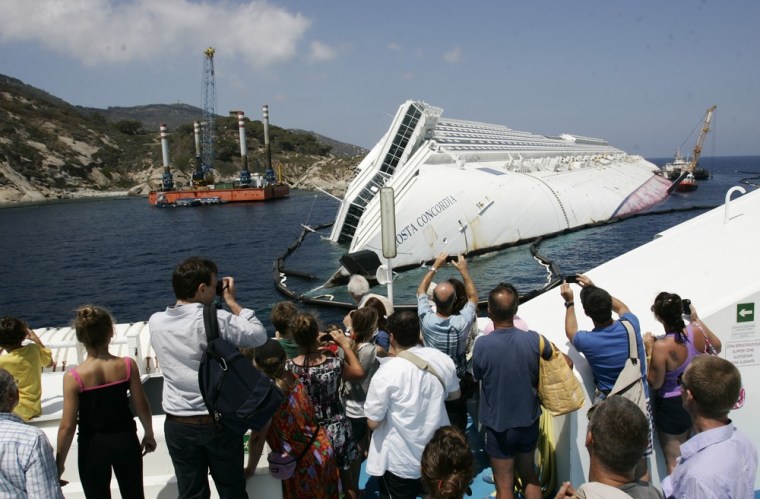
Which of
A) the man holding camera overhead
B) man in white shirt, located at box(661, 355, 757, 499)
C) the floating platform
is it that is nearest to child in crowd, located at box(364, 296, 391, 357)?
the man holding camera overhead

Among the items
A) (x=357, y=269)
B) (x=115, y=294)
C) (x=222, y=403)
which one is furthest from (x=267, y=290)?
(x=222, y=403)

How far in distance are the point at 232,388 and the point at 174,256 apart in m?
43.8

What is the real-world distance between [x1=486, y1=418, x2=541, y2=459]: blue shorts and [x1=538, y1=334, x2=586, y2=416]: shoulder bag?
24cm

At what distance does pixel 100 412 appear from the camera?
3805 mm

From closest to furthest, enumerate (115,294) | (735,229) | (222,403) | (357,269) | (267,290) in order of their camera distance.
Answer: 1. (222,403)
2. (735,229)
3. (357,269)
4. (267,290)
5. (115,294)

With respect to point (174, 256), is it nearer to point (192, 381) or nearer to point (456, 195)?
point (456, 195)

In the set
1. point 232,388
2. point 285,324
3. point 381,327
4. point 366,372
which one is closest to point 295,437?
point 232,388

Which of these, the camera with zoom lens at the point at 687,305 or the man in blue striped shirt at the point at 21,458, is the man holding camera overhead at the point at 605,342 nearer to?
the camera with zoom lens at the point at 687,305

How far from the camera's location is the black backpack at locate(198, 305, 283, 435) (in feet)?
11.9

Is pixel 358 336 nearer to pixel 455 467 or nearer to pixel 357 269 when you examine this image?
pixel 455 467

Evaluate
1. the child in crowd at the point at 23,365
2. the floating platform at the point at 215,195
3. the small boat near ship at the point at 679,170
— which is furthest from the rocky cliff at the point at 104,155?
the child in crowd at the point at 23,365

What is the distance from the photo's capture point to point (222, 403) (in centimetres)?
363

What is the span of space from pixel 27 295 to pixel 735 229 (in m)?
35.5

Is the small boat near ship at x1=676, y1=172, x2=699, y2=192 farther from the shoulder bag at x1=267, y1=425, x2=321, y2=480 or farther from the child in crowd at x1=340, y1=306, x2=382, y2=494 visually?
the shoulder bag at x1=267, y1=425, x2=321, y2=480
